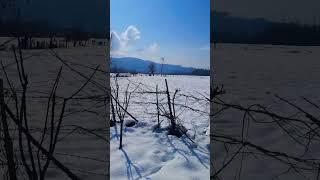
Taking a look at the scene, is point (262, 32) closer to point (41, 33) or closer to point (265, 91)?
point (265, 91)

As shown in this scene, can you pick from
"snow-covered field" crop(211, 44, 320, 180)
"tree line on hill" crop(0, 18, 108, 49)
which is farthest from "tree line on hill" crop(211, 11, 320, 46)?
"tree line on hill" crop(0, 18, 108, 49)

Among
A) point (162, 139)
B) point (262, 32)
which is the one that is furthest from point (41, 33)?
point (262, 32)

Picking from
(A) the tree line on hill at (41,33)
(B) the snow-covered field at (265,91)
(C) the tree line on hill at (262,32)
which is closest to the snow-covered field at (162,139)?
(B) the snow-covered field at (265,91)

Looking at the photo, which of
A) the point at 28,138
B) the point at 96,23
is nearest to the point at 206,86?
the point at 96,23

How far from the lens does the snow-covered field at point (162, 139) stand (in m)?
2.77

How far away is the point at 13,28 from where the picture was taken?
265cm

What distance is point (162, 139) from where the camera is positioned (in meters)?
3.06

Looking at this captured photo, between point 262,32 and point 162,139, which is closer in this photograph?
point 262,32

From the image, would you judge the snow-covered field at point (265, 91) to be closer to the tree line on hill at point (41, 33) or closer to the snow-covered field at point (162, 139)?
the snow-covered field at point (162, 139)

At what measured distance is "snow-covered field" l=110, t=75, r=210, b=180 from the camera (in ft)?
9.07

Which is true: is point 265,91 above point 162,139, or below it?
above

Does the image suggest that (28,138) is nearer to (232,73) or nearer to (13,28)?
(13,28)

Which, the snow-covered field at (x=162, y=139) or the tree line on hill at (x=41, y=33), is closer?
the tree line on hill at (x=41, y=33)

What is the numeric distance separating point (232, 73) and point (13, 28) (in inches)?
51.9
